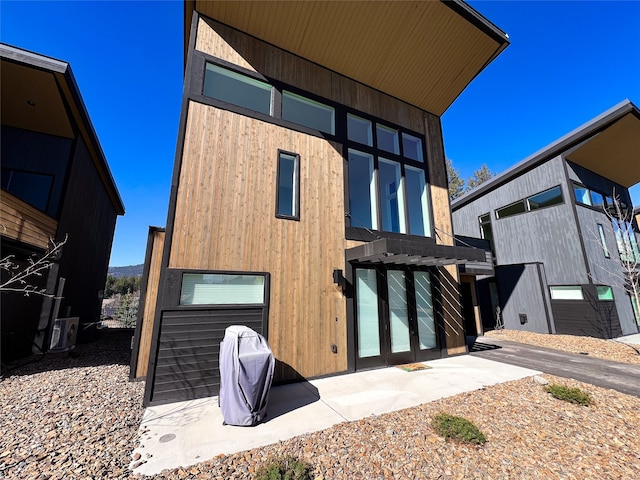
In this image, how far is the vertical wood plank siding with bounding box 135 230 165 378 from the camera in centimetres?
535

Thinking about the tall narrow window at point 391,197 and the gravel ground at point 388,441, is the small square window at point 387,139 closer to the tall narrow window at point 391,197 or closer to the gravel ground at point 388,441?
the tall narrow window at point 391,197

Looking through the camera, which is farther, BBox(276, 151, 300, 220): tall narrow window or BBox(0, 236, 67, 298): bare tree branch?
BBox(276, 151, 300, 220): tall narrow window

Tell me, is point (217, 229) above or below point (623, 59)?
below

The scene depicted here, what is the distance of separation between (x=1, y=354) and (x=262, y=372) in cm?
770

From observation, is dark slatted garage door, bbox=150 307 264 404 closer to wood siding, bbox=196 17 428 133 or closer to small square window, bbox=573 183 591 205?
wood siding, bbox=196 17 428 133

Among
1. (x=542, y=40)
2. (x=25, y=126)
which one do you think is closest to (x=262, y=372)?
(x=25, y=126)

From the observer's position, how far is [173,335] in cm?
461

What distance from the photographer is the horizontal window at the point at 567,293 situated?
36.6 ft

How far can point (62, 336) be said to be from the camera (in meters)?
7.15

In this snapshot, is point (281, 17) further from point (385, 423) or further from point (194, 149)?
point (385, 423)

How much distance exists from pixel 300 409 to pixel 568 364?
7.43 m

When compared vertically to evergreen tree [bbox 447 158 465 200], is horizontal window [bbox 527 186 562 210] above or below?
below

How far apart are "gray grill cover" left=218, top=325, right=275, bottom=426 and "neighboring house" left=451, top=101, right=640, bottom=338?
13.7 metres

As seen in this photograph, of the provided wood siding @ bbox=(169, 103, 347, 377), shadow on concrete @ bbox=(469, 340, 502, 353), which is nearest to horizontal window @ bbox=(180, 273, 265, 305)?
wood siding @ bbox=(169, 103, 347, 377)
